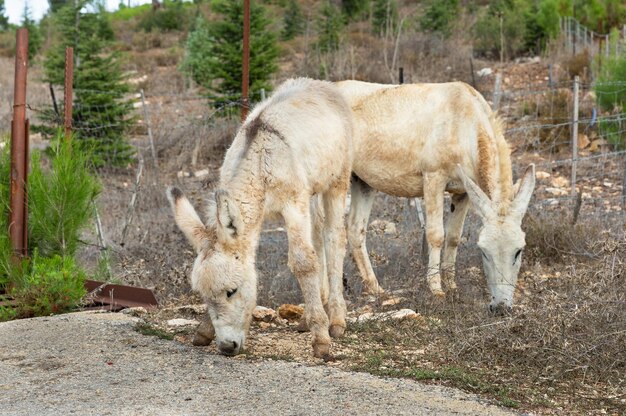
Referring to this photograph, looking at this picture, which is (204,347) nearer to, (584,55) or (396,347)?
(396,347)

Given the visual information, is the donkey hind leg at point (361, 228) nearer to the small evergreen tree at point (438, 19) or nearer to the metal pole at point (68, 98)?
the metal pole at point (68, 98)

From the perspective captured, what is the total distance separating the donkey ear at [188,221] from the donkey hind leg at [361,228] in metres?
3.29

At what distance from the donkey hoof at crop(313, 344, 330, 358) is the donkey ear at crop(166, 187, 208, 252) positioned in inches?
43.8

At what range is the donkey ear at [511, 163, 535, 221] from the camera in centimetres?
820

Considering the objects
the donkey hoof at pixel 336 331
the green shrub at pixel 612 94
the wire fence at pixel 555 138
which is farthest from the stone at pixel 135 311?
the green shrub at pixel 612 94

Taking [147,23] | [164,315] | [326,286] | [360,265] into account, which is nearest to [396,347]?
[326,286]

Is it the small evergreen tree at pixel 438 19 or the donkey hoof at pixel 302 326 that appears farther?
the small evergreen tree at pixel 438 19

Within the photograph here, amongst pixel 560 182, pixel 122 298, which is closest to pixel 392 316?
pixel 122 298

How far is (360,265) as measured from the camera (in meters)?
9.83

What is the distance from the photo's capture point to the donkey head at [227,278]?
245 inches

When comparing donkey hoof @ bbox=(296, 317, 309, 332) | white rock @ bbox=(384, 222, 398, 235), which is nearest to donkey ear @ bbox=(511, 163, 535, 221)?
donkey hoof @ bbox=(296, 317, 309, 332)

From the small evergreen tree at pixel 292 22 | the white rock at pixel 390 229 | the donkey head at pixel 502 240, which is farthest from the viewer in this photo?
the small evergreen tree at pixel 292 22

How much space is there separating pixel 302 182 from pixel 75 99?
14229 millimetres

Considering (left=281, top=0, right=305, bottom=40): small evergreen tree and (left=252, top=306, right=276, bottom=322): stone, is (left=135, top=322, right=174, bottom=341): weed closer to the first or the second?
(left=252, top=306, right=276, bottom=322): stone
